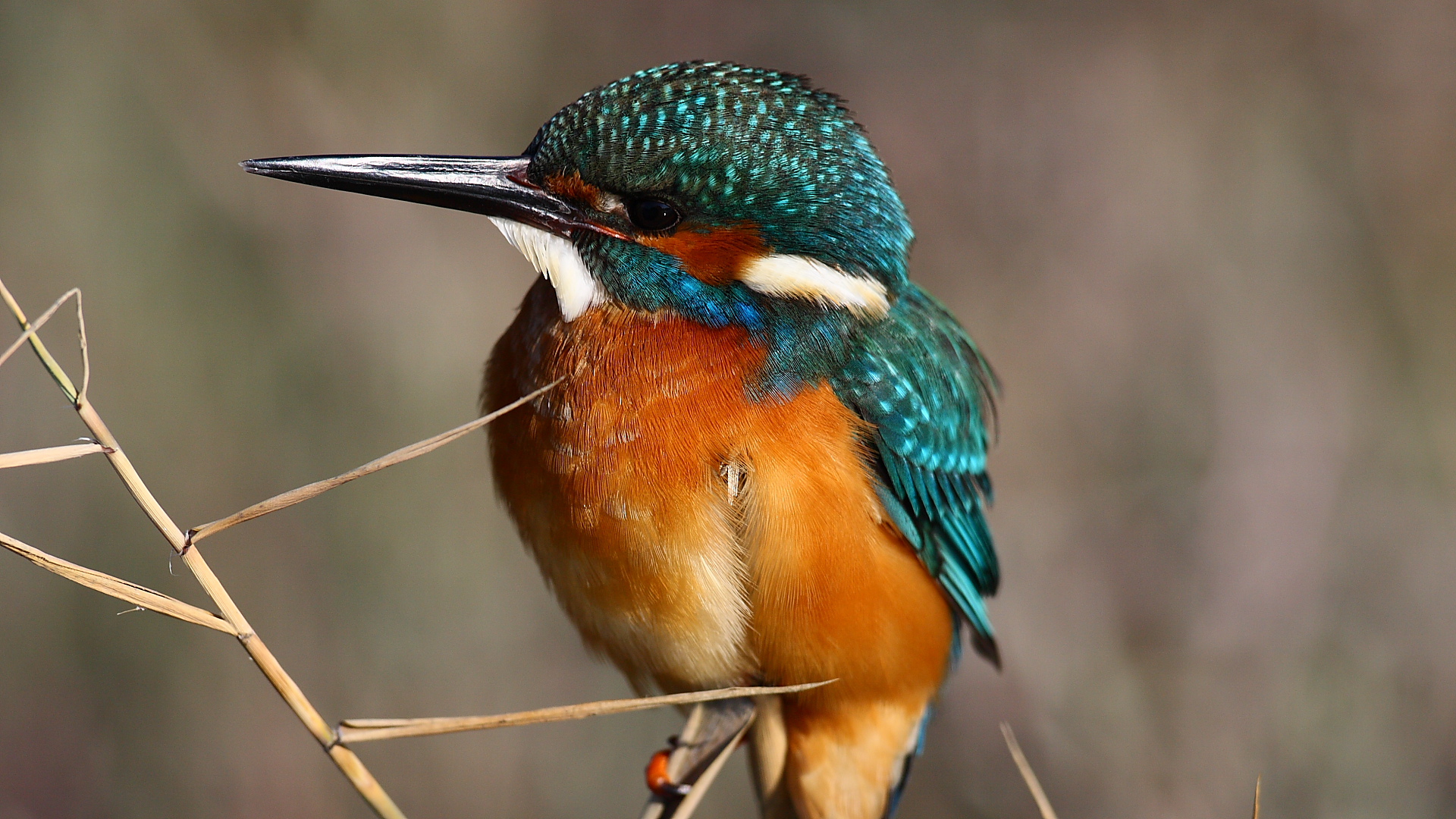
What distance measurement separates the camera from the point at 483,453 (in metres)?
4.20

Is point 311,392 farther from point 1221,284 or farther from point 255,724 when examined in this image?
point 1221,284

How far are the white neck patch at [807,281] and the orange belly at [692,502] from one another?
0.38 ft

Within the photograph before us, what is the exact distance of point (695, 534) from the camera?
2.05 metres

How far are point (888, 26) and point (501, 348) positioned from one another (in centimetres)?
295

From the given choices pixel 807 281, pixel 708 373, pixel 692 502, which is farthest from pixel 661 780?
pixel 807 281

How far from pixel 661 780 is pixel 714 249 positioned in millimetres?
1151

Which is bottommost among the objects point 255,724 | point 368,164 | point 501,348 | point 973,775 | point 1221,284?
point 973,775

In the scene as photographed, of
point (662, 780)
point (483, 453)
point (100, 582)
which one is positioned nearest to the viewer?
point (100, 582)

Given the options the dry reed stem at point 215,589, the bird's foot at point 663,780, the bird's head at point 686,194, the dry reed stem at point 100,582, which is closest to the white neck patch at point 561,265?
the bird's head at point 686,194

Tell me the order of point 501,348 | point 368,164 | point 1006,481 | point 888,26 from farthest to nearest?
point 888,26, point 1006,481, point 501,348, point 368,164

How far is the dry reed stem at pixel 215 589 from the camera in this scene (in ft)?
3.36

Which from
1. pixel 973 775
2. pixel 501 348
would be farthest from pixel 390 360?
pixel 973 775

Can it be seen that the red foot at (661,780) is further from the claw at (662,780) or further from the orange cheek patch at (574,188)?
the orange cheek patch at (574,188)

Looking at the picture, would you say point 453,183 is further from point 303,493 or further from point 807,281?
point 303,493
